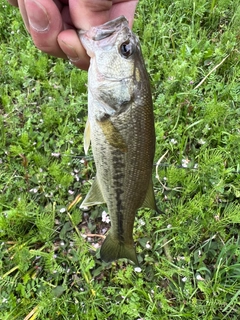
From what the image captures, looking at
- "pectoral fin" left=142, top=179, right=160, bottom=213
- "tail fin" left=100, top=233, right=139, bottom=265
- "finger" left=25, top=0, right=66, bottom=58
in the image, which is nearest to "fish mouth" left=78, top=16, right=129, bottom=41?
"finger" left=25, top=0, right=66, bottom=58

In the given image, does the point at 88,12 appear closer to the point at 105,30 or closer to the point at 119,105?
the point at 105,30

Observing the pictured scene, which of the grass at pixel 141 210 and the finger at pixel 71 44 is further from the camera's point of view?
the grass at pixel 141 210

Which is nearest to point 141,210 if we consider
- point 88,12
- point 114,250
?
point 114,250

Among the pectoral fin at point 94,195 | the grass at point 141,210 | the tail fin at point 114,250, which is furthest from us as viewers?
the grass at point 141,210

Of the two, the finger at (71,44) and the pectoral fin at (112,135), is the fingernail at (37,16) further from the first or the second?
the pectoral fin at (112,135)

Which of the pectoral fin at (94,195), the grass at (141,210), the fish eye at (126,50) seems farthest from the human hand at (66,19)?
the grass at (141,210)

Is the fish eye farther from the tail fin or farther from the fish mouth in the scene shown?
the tail fin

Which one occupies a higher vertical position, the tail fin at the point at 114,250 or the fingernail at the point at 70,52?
the fingernail at the point at 70,52

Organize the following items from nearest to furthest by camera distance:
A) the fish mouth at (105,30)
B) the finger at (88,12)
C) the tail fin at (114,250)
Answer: the finger at (88,12)
the fish mouth at (105,30)
the tail fin at (114,250)
